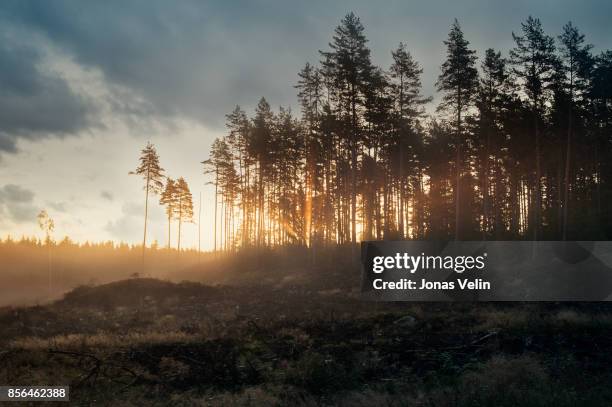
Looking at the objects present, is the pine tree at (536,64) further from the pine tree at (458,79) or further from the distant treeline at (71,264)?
the distant treeline at (71,264)

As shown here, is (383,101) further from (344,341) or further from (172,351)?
(172,351)

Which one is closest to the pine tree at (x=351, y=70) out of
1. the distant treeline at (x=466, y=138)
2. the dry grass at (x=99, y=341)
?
the distant treeline at (x=466, y=138)

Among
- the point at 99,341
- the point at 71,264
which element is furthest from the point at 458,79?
the point at 71,264

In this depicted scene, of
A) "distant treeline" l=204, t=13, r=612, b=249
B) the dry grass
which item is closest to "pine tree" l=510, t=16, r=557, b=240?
"distant treeline" l=204, t=13, r=612, b=249

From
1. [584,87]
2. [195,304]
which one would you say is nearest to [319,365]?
[195,304]

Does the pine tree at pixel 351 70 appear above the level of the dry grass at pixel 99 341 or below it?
above

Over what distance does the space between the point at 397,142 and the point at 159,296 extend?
21.4 metres

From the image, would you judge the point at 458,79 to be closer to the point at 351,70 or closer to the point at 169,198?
the point at 351,70

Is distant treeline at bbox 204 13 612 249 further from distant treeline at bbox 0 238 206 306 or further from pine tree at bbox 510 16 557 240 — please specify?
distant treeline at bbox 0 238 206 306

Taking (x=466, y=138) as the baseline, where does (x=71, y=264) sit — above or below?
below

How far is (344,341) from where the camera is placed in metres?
16.3

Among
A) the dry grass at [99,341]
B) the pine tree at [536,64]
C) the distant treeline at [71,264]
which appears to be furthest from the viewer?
the distant treeline at [71,264]

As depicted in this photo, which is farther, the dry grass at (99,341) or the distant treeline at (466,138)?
the distant treeline at (466,138)

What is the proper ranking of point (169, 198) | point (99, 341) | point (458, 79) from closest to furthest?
point (99, 341), point (458, 79), point (169, 198)
